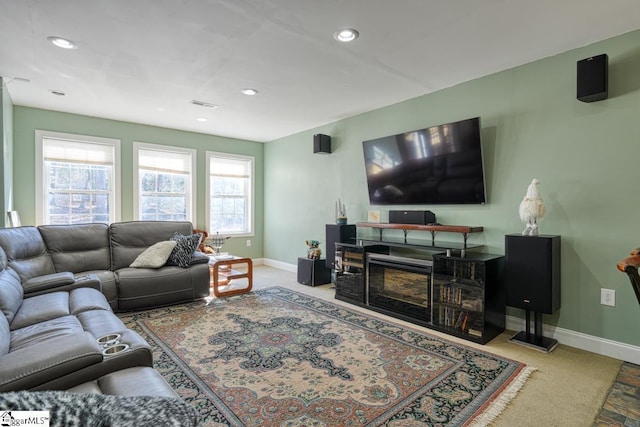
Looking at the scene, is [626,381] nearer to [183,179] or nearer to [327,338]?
[327,338]

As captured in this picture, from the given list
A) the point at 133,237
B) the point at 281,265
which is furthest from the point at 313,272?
the point at 133,237

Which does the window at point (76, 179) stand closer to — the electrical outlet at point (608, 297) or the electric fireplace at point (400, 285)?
the electric fireplace at point (400, 285)

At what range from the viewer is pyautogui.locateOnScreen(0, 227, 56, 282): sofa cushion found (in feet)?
9.43

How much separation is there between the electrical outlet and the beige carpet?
0.42 metres

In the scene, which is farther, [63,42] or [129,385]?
[63,42]

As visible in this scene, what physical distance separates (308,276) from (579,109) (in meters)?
3.59

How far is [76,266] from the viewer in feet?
11.7

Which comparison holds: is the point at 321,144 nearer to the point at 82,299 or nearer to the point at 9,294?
the point at 82,299

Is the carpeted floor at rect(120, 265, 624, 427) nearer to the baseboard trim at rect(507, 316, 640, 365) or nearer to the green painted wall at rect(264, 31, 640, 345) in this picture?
the baseboard trim at rect(507, 316, 640, 365)

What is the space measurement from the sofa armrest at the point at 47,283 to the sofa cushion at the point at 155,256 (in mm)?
960

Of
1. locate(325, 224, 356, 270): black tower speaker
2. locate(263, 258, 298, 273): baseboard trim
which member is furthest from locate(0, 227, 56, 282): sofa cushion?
locate(263, 258, 298, 273): baseboard trim

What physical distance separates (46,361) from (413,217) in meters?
3.24

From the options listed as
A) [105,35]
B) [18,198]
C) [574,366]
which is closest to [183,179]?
[18,198]

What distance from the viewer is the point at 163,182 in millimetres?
5555
